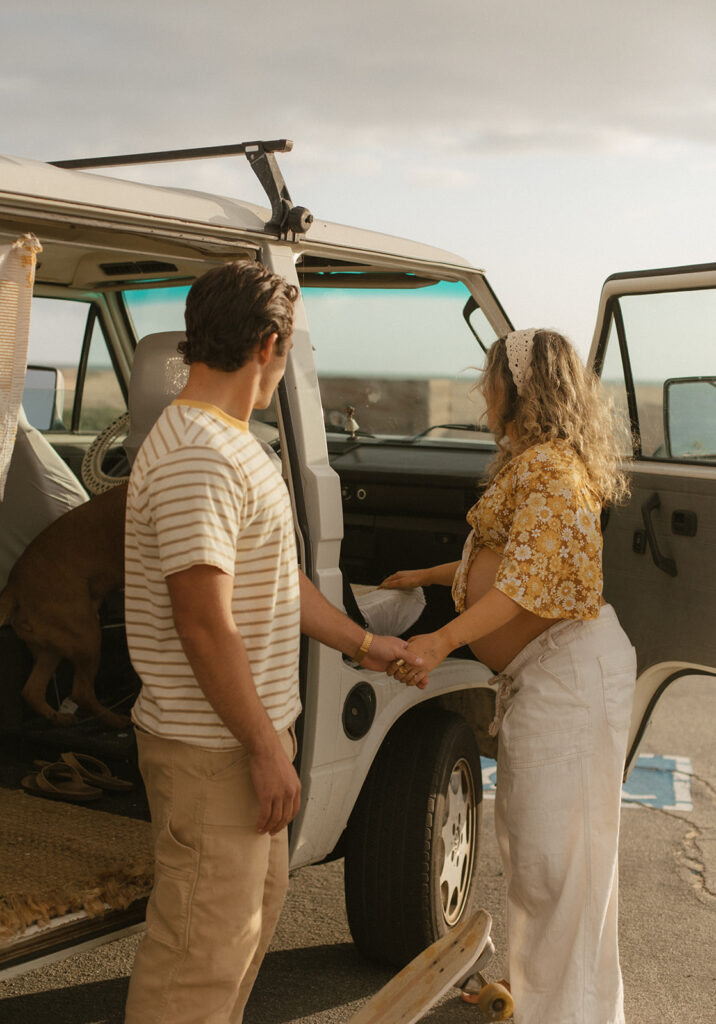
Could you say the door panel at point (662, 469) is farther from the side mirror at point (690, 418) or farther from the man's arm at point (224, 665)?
the man's arm at point (224, 665)

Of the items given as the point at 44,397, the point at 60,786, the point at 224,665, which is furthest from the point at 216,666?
the point at 44,397

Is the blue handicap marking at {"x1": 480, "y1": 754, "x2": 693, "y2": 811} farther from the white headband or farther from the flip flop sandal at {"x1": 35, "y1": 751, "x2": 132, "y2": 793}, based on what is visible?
the white headband

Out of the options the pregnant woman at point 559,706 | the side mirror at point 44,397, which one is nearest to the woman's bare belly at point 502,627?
the pregnant woman at point 559,706

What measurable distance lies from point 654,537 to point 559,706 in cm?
92

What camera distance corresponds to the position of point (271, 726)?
7.10 feet

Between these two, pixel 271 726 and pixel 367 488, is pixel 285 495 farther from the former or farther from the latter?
pixel 367 488

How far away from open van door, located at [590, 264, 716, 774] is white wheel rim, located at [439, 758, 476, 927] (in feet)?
1.91

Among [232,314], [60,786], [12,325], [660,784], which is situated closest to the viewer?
[232,314]

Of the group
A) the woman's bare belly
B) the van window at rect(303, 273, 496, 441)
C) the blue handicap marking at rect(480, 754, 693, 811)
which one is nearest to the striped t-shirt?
the woman's bare belly

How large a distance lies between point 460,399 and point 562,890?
86.4 inches

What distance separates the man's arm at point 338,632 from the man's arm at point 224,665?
0.62 m

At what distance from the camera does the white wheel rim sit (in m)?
3.59

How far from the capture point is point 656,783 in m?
5.79

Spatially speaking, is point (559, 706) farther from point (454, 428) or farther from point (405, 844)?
point (454, 428)
